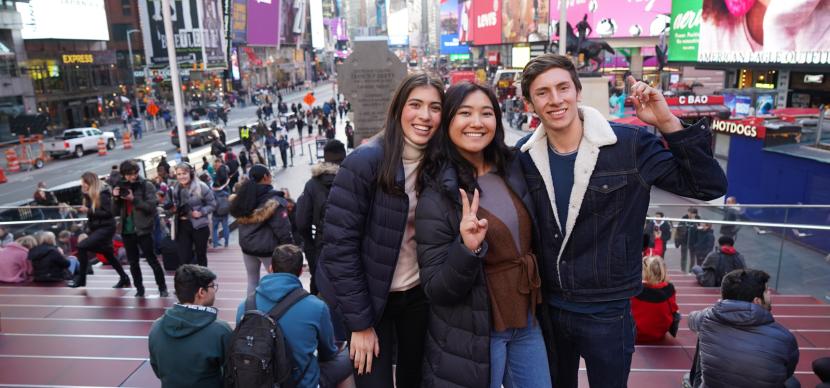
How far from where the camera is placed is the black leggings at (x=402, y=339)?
8.92 ft

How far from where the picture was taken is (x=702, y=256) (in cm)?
981

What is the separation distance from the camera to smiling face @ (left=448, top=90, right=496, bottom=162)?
8.18ft

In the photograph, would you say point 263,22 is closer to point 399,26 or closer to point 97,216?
point 97,216

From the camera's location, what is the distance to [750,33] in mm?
27125

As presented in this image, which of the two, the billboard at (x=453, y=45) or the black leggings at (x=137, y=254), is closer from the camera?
the black leggings at (x=137, y=254)

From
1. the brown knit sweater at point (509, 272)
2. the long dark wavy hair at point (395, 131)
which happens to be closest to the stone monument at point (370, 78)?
the long dark wavy hair at point (395, 131)

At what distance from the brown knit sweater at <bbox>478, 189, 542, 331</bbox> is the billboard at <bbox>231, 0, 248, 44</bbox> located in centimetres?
5886

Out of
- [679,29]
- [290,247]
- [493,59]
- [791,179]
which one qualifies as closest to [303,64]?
[493,59]

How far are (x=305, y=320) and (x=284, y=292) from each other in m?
0.22

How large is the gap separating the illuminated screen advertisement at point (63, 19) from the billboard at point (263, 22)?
55.6 ft

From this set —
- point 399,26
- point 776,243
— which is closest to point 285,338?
point 776,243

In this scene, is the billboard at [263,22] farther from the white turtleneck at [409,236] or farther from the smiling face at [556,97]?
the smiling face at [556,97]

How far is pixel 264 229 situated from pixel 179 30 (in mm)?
40748

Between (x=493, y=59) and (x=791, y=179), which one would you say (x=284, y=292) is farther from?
(x=493, y=59)
